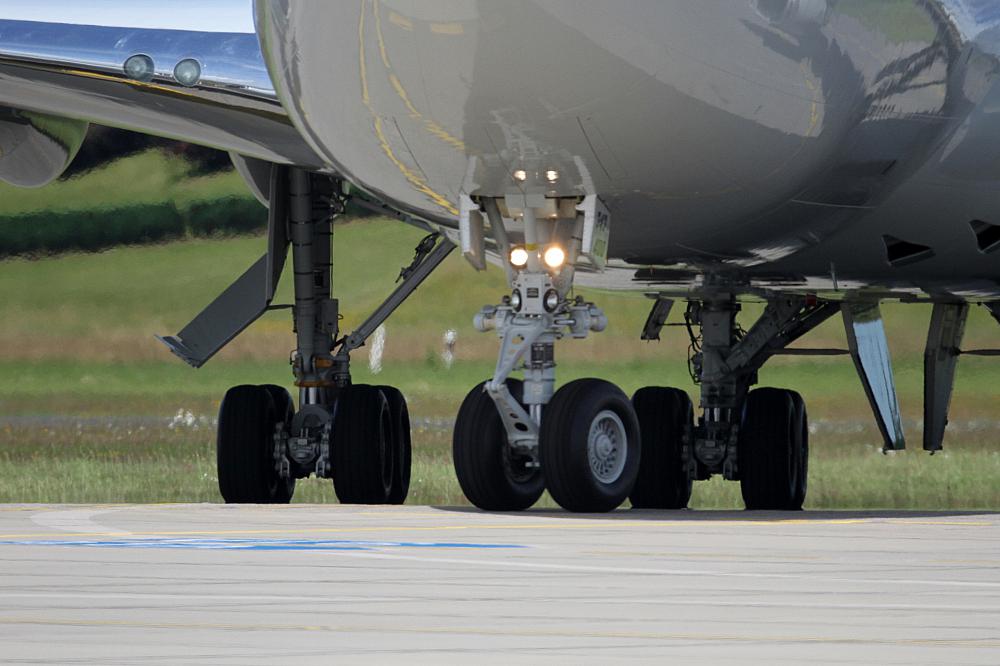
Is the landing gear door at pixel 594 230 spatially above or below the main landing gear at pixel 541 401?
above

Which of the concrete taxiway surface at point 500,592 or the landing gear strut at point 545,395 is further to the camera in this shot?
the landing gear strut at point 545,395

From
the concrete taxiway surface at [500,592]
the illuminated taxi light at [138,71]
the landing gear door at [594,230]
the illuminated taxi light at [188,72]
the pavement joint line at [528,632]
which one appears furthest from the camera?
the illuminated taxi light at [138,71]

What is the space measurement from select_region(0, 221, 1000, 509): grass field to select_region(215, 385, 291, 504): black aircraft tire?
10.2 feet

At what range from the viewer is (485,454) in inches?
493

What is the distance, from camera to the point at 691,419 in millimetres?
16547

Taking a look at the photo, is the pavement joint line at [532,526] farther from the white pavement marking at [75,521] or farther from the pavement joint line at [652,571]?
the pavement joint line at [652,571]

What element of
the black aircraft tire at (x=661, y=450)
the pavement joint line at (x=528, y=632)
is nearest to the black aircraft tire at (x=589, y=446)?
the black aircraft tire at (x=661, y=450)

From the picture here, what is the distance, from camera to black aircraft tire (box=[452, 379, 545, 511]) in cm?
1251

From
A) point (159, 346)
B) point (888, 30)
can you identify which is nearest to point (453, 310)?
point (159, 346)

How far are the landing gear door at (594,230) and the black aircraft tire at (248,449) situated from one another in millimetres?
4894

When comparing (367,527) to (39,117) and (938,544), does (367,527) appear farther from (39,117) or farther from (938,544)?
(39,117)

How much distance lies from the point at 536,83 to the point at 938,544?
2960 mm

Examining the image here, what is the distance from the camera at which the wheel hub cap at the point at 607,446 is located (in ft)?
40.2

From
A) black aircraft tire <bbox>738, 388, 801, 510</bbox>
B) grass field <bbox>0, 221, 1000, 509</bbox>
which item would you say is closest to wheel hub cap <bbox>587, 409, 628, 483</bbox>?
black aircraft tire <bbox>738, 388, 801, 510</bbox>
